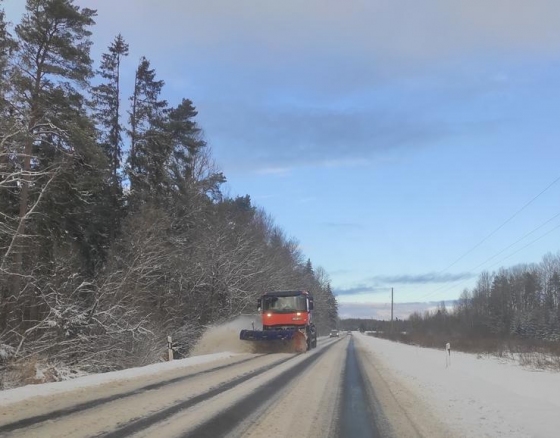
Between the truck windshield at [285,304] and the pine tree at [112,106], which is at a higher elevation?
the pine tree at [112,106]

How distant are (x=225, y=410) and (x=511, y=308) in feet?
389

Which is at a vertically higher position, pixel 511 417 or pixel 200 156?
pixel 200 156

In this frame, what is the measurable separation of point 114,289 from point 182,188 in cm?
1632

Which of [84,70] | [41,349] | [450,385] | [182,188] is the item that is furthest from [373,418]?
[182,188]

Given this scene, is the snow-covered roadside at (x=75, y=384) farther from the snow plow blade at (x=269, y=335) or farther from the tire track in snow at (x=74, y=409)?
the snow plow blade at (x=269, y=335)

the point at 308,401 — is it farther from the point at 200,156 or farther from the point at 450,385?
the point at 200,156

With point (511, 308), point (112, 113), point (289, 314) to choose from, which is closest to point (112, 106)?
point (112, 113)

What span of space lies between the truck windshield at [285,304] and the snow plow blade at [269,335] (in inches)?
91.6

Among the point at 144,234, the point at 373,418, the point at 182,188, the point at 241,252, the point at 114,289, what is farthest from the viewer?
the point at 241,252

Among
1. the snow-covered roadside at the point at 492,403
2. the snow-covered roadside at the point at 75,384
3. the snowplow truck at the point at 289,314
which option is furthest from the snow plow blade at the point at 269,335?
the snow-covered roadside at the point at 75,384

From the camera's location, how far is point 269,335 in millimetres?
28203

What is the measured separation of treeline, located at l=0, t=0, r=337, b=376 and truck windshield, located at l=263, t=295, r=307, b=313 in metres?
5.88

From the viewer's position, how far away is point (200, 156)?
4431cm

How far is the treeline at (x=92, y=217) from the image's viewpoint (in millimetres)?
18422
